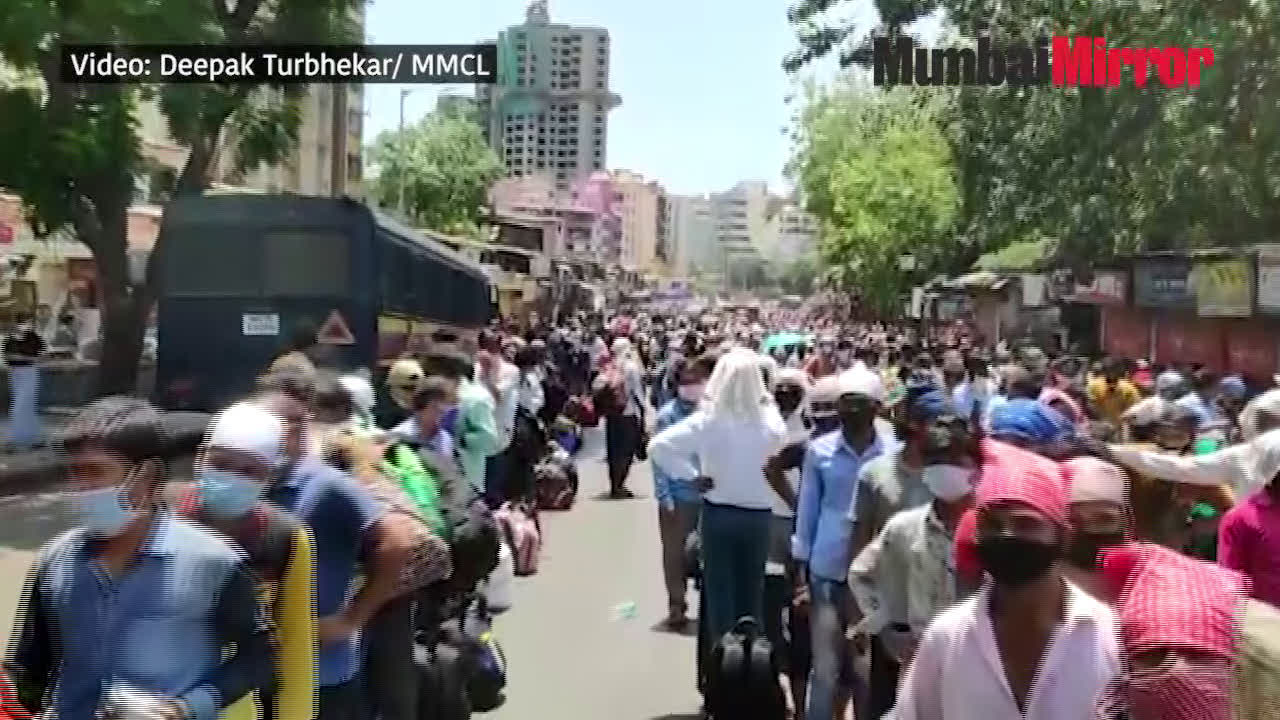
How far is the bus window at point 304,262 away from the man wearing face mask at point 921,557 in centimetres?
1367

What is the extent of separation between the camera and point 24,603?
3.63 metres

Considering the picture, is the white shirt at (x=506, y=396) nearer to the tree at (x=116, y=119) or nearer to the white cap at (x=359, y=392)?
the white cap at (x=359, y=392)

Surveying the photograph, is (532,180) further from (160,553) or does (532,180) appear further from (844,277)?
(160,553)

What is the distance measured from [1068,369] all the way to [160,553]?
11.2 metres

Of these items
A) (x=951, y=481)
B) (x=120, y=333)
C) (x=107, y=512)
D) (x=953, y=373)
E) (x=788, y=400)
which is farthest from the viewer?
(x=120, y=333)

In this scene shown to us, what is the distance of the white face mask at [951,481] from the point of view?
189 inches

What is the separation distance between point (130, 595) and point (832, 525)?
3.37 m

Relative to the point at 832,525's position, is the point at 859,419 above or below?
above

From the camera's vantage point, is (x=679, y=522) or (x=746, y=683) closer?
(x=746, y=683)

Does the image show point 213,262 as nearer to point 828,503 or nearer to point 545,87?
point 828,503

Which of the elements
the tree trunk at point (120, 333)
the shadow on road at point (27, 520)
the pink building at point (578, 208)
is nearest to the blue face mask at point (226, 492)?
the shadow on road at point (27, 520)

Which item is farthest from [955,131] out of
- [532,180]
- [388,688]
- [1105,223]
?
[532,180]

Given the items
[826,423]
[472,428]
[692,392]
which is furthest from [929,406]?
[692,392]

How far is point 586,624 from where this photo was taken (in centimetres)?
991
